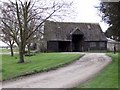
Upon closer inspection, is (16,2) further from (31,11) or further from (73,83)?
(73,83)

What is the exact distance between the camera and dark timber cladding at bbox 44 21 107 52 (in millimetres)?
67562

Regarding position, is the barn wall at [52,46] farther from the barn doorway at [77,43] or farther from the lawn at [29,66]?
the lawn at [29,66]

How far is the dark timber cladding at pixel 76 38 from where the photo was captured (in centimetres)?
6756

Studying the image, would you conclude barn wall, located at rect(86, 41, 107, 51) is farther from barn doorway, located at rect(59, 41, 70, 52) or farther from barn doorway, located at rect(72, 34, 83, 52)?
barn doorway, located at rect(59, 41, 70, 52)

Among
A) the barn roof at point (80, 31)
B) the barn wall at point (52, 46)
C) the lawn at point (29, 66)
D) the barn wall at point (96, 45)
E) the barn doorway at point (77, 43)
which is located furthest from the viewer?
the barn wall at point (96, 45)

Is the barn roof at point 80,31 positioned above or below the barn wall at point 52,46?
above

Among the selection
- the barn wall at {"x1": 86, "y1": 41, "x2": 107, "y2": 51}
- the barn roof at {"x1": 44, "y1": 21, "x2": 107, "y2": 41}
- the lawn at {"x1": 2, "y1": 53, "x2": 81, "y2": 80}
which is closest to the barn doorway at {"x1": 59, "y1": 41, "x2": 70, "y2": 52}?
the barn roof at {"x1": 44, "y1": 21, "x2": 107, "y2": 41}

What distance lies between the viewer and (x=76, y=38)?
238ft

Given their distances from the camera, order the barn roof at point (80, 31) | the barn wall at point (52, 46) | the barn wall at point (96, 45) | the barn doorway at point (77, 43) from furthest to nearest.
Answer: the barn wall at point (96, 45)
the barn doorway at point (77, 43)
the barn roof at point (80, 31)
the barn wall at point (52, 46)

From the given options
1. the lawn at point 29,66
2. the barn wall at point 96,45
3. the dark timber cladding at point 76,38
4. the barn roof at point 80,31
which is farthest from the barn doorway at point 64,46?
the lawn at point 29,66

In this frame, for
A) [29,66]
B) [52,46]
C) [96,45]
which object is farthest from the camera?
[96,45]

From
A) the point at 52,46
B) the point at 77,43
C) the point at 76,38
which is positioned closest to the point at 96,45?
the point at 77,43

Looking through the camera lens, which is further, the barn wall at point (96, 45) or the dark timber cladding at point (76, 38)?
the barn wall at point (96, 45)

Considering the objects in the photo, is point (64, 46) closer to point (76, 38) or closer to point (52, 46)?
point (52, 46)
